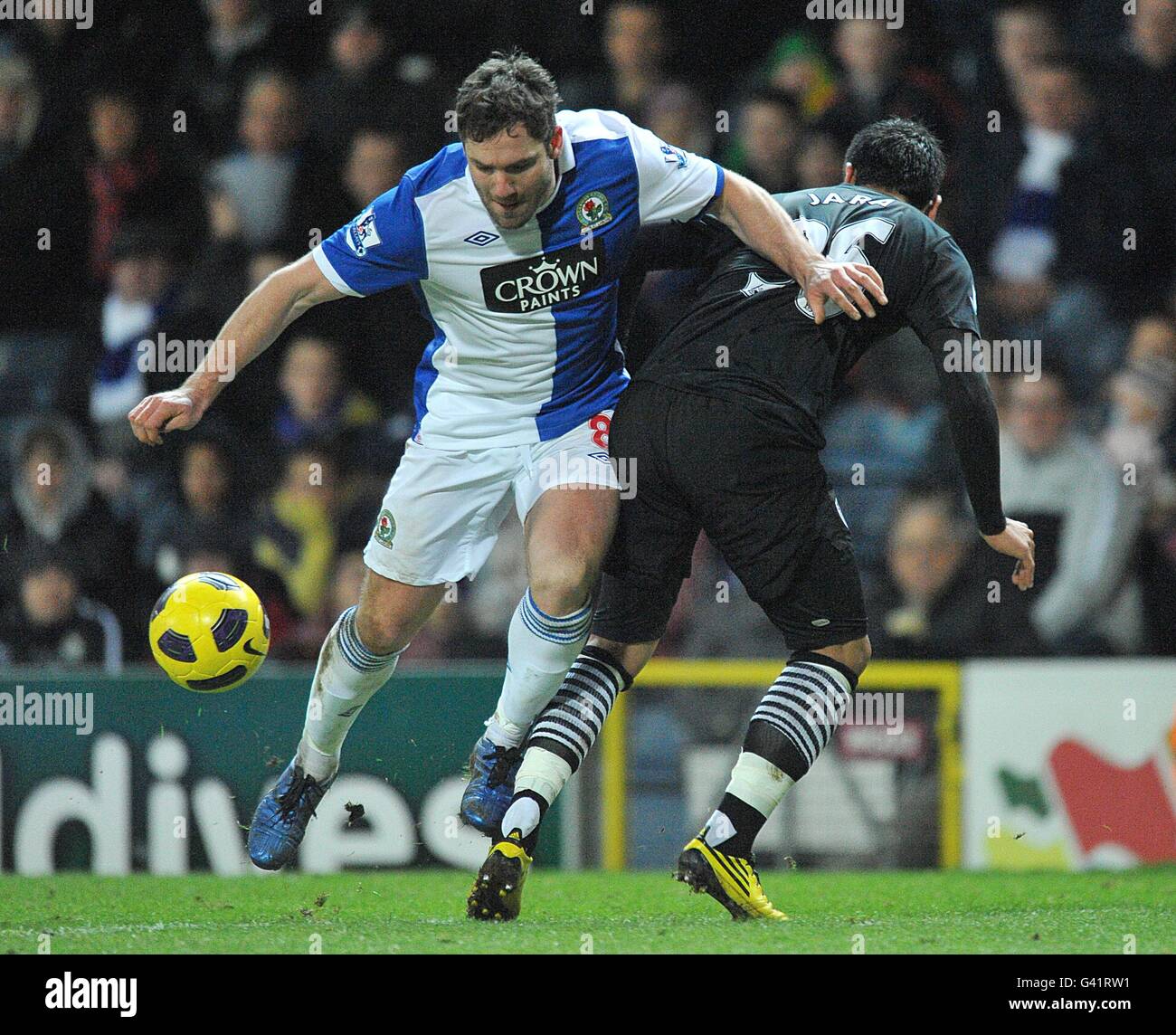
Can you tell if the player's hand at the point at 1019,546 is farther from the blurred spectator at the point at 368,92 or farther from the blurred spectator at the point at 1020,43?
the blurred spectator at the point at 368,92

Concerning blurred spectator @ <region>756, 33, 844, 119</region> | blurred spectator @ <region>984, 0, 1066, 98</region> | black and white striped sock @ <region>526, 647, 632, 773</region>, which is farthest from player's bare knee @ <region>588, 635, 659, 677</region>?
blurred spectator @ <region>984, 0, 1066, 98</region>

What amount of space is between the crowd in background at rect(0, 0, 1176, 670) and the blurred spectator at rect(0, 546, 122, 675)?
0.7 inches

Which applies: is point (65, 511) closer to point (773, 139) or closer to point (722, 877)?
point (773, 139)

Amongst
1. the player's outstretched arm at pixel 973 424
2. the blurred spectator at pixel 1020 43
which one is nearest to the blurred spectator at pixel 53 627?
the player's outstretched arm at pixel 973 424

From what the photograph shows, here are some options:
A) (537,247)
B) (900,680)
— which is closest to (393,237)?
(537,247)

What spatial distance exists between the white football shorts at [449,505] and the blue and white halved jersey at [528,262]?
46 millimetres

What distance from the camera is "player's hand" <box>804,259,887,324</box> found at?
4.25 m

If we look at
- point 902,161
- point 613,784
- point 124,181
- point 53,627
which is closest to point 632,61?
point 124,181

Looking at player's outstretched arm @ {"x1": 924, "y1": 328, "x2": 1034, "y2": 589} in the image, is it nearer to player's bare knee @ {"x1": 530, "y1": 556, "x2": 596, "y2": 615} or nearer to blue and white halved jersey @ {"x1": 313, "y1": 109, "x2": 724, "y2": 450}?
blue and white halved jersey @ {"x1": 313, "y1": 109, "x2": 724, "y2": 450}

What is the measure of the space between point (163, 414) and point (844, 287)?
71.6 inches

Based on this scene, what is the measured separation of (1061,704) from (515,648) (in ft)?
10.8

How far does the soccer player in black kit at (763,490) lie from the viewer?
431 cm

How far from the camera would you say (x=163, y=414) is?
441 centimetres

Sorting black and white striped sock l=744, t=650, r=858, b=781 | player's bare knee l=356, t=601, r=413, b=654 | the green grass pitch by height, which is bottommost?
the green grass pitch
